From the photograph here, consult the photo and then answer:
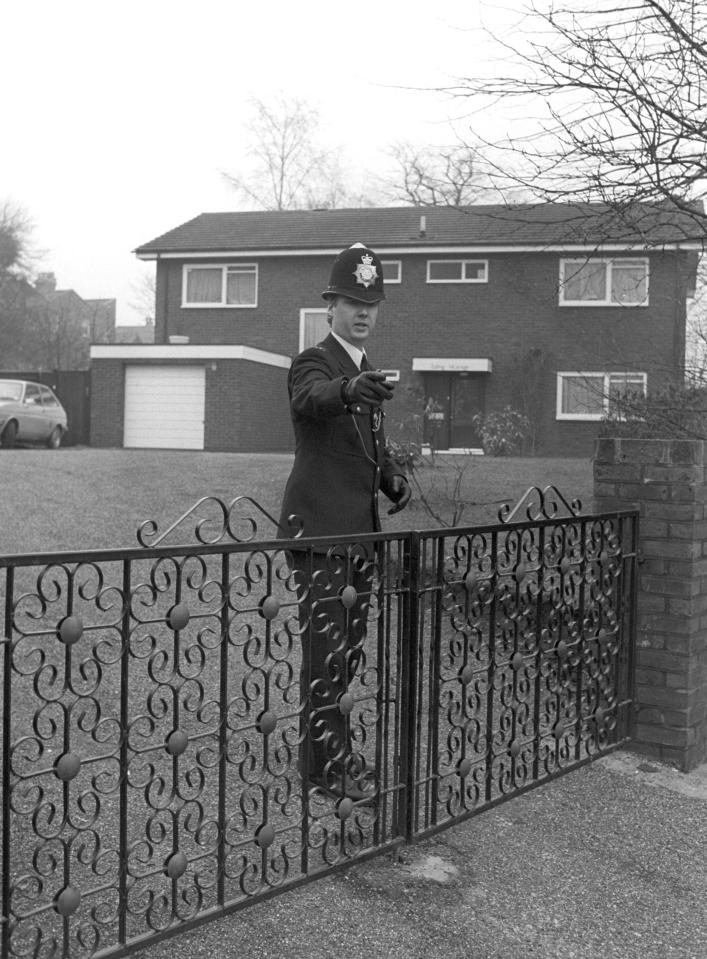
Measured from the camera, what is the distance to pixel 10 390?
22250mm

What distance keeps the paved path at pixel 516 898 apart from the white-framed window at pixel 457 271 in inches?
913

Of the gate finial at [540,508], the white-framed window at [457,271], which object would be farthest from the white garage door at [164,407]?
the gate finial at [540,508]

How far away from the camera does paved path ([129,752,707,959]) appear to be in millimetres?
2859

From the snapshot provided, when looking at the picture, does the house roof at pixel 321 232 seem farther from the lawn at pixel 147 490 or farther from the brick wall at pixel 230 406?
the lawn at pixel 147 490

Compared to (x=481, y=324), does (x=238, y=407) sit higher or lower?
lower

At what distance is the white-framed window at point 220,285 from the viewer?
28.0 metres

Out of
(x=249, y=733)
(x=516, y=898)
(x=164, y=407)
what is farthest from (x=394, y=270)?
(x=516, y=898)

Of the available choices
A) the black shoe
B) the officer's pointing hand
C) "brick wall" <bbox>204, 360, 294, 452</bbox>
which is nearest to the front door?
"brick wall" <bbox>204, 360, 294, 452</bbox>

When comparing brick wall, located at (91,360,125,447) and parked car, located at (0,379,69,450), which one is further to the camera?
brick wall, located at (91,360,125,447)

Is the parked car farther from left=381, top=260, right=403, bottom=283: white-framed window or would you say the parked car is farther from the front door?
the front door

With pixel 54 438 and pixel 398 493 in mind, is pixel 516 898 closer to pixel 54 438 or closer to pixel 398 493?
pixel 398 493

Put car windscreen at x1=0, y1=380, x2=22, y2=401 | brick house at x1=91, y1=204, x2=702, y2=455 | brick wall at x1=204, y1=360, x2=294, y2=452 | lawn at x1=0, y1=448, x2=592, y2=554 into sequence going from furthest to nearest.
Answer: brick house at x1=91, y1=204, x2=702, y2=455
brick wall at x1=204, y1=360, x2=294, y2=452
car windscreen at x1=0, y1=380, x2=22, y2=401
lawn at x1=0, y1=448, x2=592, y2=554

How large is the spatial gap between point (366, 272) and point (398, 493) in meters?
0.84

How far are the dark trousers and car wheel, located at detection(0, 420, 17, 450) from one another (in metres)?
19.4
